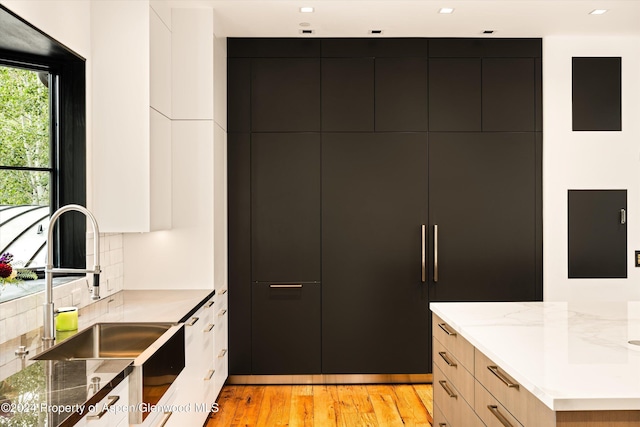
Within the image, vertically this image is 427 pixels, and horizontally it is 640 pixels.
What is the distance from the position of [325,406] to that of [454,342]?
5.33 ft

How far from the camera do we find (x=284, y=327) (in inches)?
173

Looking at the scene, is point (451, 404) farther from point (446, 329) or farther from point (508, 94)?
point (508, 94)

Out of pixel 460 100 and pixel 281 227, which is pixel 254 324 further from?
pixel 460 100

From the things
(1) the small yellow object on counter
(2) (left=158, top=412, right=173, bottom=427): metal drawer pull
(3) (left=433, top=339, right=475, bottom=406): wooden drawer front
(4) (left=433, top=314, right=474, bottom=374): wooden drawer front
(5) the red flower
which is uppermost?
(5) the red flower

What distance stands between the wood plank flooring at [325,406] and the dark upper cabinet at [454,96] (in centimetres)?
207

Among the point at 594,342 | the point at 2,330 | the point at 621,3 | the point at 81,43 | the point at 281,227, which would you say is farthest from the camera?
the point at 281,227

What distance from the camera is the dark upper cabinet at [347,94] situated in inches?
174

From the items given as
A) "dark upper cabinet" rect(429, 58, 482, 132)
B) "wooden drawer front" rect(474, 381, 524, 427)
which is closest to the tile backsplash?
"wooden drawer front" rect(474, 381, 524, 427)

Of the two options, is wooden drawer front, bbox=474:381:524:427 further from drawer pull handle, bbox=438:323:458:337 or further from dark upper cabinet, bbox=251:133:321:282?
dark upper cabinet, bbox=251:133:321:282

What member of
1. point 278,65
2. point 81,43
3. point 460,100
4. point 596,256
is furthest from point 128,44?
point 596,256

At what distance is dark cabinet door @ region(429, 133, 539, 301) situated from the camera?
4406mm

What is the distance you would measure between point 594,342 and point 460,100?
268 cm

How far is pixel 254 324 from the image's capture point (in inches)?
173

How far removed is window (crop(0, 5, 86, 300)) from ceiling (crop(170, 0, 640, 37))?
0.99 meters
